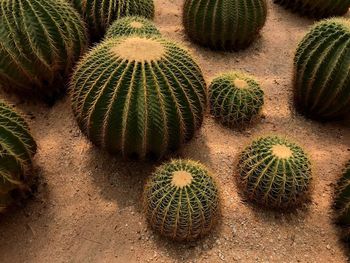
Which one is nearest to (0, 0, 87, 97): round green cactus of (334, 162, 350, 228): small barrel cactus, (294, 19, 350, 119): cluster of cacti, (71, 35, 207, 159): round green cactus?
(71, 35, 207, 159): round green cactus

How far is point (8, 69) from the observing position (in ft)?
12.7

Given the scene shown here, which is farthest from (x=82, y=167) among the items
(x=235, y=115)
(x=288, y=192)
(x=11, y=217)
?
(x=288, y=192)

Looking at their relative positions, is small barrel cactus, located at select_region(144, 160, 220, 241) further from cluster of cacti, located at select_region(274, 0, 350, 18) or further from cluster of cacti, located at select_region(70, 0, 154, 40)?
cluster of cacti, located at select_region(274, 0, 350, 18)

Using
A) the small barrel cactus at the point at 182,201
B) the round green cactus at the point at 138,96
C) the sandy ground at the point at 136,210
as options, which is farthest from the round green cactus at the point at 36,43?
the small barrel cactus at the point at 182,201

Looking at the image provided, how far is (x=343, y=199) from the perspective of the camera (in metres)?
3.33

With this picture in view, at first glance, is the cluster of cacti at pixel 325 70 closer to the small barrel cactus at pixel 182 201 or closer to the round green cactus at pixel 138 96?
the round green cactus at pixel 138 96

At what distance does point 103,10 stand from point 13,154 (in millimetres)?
2032

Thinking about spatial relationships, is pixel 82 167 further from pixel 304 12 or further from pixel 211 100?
pixel 304 12

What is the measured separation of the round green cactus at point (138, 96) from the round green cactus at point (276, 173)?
563mm

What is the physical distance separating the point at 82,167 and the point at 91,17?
68.2 inches

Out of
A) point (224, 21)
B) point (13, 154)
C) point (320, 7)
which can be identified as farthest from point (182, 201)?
point (320, 7)

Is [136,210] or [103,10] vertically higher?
[103,10]

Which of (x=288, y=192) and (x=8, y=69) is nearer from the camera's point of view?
(x=288, y=192)

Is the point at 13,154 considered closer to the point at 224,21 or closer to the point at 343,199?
the point at 343,199
